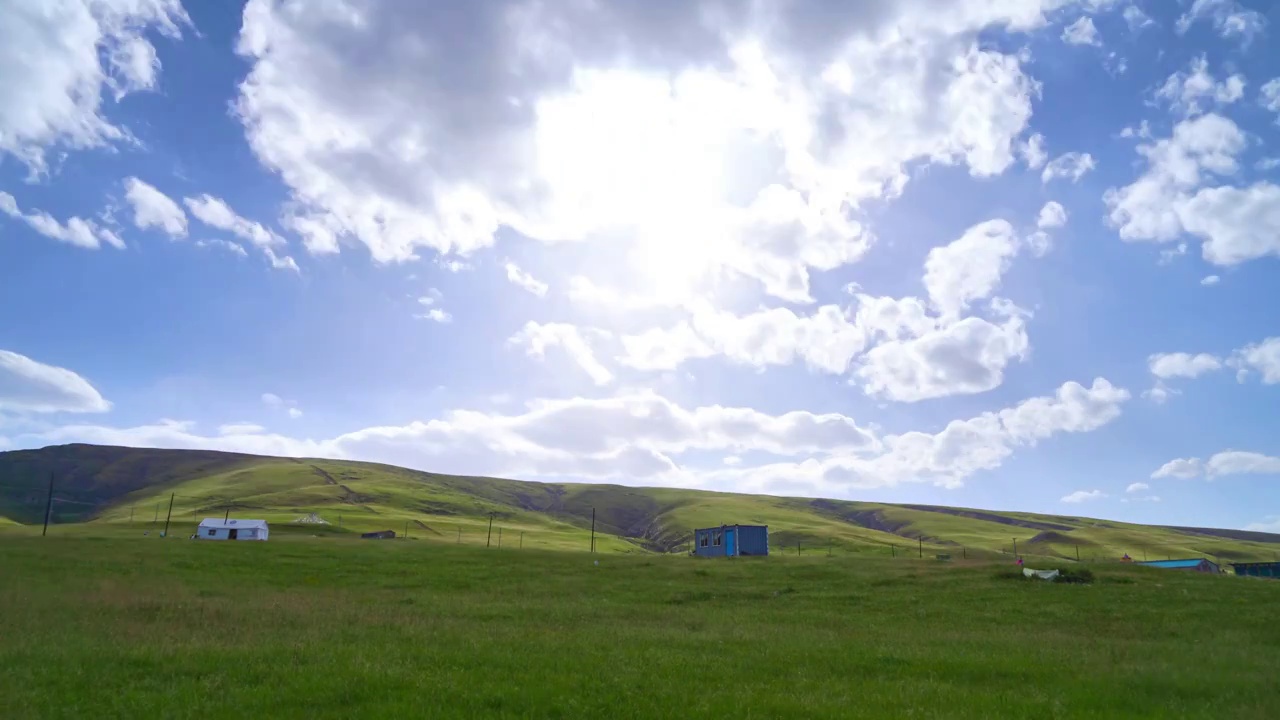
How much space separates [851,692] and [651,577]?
124 feet

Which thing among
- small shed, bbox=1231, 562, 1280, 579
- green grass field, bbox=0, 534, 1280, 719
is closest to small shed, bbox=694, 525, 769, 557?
green grass field, bbox=0, 534, 1280, 719

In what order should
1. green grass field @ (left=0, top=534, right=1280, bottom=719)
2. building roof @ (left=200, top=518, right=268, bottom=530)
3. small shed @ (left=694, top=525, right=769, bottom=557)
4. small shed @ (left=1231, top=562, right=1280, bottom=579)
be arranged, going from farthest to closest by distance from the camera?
1. building roof @ (left=200, top=518, right=268, bottom=530)
2. small shed @ (left=694, top=525, right=769, bottom=557)
3. small shed @ (left=1231, top=562, right=1280, bottom=579)
4. green grass field @ (left=0, top=534, right=1280, bottom=719)

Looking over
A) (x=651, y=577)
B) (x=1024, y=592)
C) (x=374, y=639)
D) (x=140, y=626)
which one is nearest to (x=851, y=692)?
(x=374, y=639)

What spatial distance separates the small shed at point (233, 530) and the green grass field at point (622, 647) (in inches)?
2669

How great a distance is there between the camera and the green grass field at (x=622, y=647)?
12906 mm

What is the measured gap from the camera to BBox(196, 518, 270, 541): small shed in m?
108

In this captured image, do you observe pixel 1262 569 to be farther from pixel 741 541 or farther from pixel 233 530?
pixel 233 530

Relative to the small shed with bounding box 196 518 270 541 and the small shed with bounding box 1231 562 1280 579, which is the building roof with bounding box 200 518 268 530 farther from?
the small shed with bounding box 1231 562 1280 579

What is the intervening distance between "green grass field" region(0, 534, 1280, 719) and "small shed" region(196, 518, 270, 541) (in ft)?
222

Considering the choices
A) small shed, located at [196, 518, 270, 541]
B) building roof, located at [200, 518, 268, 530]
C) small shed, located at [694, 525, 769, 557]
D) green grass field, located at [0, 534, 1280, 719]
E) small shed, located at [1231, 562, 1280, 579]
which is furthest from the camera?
building roof, located at [200, 518, 268, 530]

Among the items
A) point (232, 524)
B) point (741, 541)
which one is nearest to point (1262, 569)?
point (741, 541)

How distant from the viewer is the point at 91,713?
12.0 metres

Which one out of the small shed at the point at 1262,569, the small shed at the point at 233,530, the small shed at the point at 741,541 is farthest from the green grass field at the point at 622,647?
the small shed at the point at 233,530

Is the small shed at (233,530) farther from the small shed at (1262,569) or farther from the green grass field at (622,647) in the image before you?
the small shed at (1262,569)
